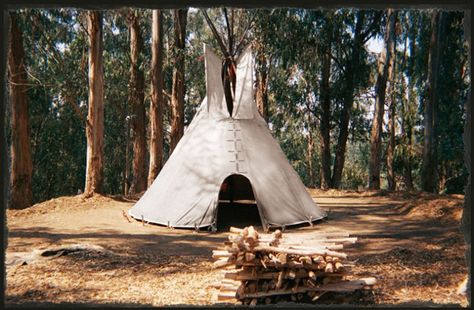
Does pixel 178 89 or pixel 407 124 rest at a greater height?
pixel 178 89

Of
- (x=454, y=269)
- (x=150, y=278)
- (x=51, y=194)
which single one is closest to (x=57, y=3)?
(x=150, y=278)

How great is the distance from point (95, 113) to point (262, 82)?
12059 mm

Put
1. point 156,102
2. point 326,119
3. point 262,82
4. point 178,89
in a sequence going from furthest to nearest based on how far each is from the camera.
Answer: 1. point 262,82
2. point 326,119
3. point 178,89
4. point 156,102

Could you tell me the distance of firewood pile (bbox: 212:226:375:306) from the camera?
4391mm

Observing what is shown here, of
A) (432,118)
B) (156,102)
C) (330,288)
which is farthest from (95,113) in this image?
(432,118)

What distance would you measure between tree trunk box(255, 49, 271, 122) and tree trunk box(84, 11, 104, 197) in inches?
427

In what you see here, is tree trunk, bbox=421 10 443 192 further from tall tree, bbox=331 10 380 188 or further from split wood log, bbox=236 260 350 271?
split wood log, bbox=236 260 350 271

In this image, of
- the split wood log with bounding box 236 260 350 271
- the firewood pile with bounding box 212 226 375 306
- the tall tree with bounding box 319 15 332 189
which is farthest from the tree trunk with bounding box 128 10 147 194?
the split wood log with bounding box 236 260 350 271

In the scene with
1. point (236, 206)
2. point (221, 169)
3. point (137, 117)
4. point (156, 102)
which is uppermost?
point (156, 102)

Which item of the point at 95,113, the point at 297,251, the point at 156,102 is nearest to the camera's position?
the point at 297,251

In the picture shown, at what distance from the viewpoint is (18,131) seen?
42.8 ft

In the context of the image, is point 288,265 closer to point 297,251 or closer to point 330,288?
point 297,251

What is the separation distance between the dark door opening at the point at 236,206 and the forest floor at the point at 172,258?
4.44 feet

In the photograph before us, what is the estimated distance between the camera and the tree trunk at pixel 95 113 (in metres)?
12.9
